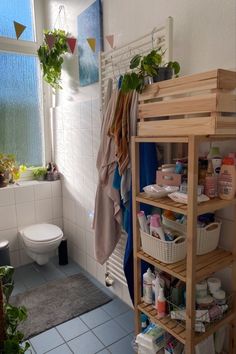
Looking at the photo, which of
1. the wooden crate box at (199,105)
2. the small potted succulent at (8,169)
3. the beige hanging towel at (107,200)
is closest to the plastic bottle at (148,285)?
the beige hanging towel at (107,200)

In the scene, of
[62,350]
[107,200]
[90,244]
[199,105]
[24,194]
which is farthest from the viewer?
[24,194]

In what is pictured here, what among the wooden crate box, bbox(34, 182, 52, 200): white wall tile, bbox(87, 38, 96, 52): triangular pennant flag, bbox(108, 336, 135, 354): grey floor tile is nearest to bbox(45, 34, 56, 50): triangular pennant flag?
bbox(87, 38, 96, 52): triangular pennant flag

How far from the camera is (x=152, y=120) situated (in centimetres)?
140

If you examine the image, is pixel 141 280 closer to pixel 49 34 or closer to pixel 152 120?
pixel 152 120

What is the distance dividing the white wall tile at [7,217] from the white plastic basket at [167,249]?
1.78 meters

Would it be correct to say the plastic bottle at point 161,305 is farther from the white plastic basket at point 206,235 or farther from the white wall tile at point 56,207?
the white wall tile at point 56,207

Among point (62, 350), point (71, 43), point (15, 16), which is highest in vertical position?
point (15, 16)

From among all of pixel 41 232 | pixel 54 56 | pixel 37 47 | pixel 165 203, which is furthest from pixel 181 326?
pixel 37 47

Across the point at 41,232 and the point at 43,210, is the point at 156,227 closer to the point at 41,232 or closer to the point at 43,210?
the point at 41,232

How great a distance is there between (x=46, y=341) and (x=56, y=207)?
55.3 inches

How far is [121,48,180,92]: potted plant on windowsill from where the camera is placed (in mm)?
1325

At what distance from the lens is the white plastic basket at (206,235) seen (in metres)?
1.24

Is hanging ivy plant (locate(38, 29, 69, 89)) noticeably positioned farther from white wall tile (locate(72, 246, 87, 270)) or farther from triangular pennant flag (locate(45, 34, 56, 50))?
white wall tile (locate(72, 246, 87, 270))

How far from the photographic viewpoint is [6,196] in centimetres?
264
